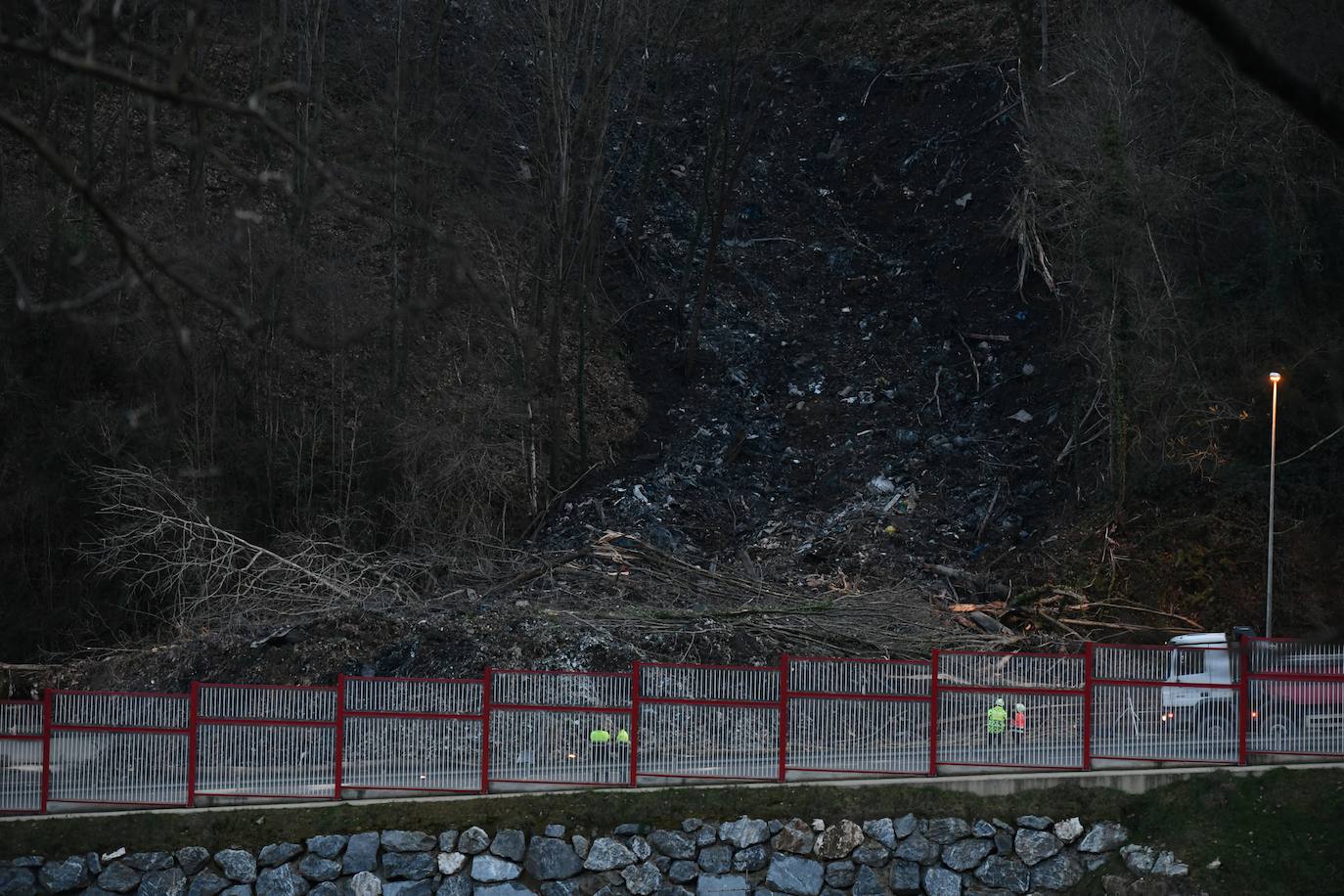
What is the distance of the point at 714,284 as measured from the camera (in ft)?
126

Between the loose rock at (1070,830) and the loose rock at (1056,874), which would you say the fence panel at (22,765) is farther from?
the loose rock at (1070,830)

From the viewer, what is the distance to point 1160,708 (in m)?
15.2

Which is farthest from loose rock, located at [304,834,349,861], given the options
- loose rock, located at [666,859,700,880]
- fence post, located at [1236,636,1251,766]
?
fence post, located at [1236,636,1251,766]

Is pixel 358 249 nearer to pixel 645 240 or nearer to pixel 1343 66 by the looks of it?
pixel 645 240

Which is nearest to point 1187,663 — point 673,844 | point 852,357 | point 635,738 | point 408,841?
point 673,844

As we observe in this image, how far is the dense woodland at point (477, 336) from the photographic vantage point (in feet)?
80.4

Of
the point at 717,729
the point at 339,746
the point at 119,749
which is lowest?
the point at 119,749

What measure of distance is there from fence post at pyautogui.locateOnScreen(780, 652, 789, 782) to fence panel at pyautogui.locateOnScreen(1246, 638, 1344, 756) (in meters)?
4.78

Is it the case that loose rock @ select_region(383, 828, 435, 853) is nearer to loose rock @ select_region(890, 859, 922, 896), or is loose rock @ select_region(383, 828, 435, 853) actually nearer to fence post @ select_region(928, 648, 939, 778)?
loose rock @ select_region(890, 859, 922, 896)

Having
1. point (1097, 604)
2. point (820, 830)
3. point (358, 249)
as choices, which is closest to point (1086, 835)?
point (820, 830)

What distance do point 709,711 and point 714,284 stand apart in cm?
2384

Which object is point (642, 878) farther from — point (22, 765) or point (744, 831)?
point (22, 765)

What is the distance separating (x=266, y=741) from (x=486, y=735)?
2.44 meters

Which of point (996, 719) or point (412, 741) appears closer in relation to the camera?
point (996, 719)
